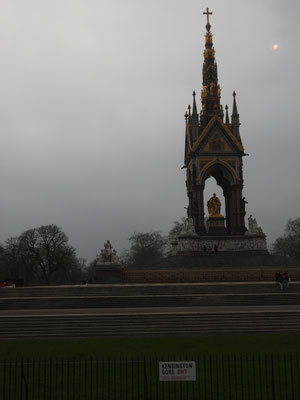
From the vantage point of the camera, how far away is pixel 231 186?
45750 mm

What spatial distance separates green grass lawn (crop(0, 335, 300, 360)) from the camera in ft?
40.8

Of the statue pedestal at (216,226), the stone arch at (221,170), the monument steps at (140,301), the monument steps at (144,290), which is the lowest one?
the monument steps at (140,301)

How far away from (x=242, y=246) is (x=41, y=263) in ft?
114

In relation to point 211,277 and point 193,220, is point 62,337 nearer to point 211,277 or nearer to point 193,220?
point 211,277

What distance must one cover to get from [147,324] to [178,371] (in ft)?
30.1


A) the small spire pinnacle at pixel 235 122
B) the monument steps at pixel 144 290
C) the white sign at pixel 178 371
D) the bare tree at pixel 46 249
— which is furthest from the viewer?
the bare tree at pixel 46 249

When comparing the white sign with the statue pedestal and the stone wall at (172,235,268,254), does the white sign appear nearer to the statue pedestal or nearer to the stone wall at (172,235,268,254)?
the stone wall at (172,235,268,254)

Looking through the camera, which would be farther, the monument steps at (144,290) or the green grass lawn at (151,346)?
the monument steps at (144,290)

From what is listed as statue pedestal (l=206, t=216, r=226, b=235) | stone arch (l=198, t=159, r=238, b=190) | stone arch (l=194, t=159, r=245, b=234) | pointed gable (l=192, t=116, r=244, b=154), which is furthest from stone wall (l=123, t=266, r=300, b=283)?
pointed gable (l=192, t=116, r=244, b=154)

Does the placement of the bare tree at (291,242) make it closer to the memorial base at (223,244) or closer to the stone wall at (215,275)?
the memorial base at (223,244)

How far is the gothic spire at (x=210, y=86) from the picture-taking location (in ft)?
160

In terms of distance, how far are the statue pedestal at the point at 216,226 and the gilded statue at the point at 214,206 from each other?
0.44 m

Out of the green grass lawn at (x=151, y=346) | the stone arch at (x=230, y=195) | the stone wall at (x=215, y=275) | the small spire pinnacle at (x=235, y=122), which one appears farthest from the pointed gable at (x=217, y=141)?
the green grass lawn at (x=151, y=346)

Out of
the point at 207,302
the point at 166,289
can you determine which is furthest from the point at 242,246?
the point at 207,302
